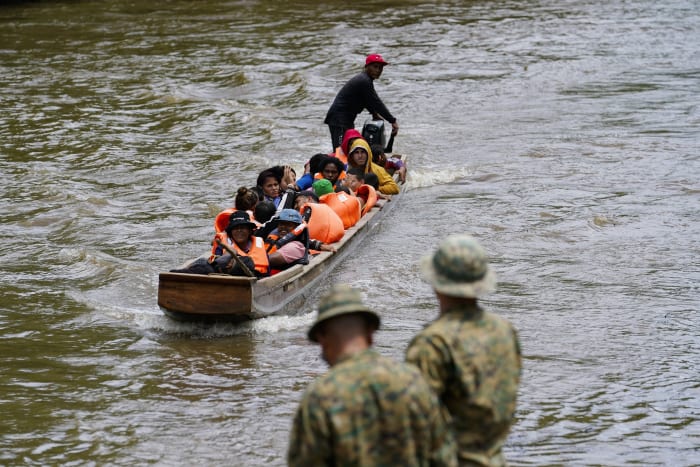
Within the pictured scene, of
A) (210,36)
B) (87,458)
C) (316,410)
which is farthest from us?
(210,36)

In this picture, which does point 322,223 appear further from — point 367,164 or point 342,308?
point 342,308

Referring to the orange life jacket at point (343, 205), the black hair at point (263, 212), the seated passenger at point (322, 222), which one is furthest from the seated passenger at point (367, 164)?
the black hair at point (263, 212)

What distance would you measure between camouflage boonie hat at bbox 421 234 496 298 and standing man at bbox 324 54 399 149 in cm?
1020

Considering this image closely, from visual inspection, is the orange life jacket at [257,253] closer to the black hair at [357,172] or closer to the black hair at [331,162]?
the black hair at [331,162]

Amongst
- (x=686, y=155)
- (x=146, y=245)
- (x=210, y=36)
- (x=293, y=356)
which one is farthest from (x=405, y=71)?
(x=293, y=356)

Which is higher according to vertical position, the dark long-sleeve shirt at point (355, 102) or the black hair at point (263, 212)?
the dark long-sleeve shirt at point (355, 102)

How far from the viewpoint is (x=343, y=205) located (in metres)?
12.1

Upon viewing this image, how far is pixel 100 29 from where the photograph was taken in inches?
1166

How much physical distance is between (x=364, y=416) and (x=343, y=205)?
28.4ft

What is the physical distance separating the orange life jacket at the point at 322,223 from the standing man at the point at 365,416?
7.54m

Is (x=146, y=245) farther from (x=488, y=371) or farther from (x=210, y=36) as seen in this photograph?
(x=210, y=36)

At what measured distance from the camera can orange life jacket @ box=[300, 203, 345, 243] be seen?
1110 cm

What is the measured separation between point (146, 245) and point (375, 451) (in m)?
10.2

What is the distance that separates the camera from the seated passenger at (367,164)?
13172 millimetres
